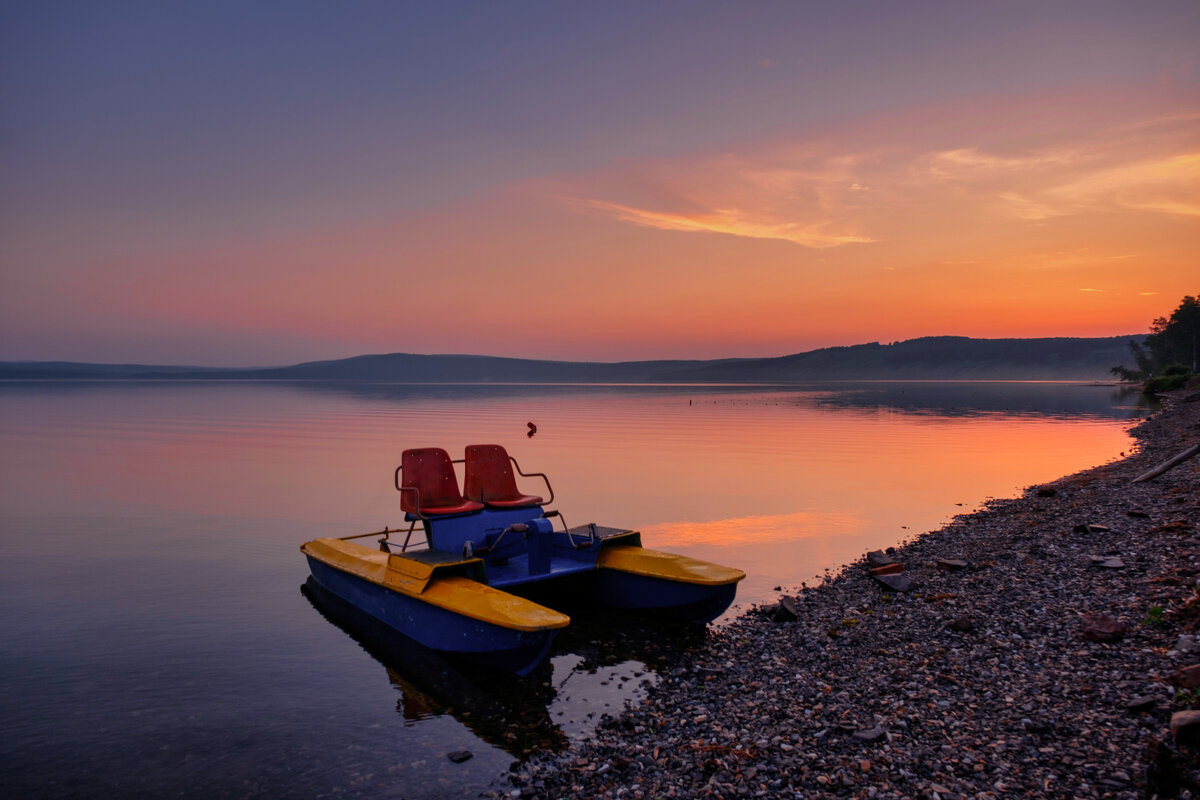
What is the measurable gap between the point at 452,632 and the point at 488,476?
14.7 ft

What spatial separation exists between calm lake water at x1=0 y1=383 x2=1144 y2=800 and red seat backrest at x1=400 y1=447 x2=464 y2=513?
233cm

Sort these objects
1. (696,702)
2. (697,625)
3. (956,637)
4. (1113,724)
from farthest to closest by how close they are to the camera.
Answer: (697,625)
(956,637)
(696,702)
(1113,724)

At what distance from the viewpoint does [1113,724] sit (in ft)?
19.4

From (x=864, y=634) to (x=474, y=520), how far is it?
6.50m

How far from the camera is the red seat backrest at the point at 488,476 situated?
44.6 feet

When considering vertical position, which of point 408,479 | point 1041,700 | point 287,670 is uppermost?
point 408,479

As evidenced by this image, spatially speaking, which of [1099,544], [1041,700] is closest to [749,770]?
[1041,700]

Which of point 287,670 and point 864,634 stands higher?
point 864,634

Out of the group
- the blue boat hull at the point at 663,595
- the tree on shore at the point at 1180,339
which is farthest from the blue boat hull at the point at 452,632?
the tree on shore at the point at 1180,339

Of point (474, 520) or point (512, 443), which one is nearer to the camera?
point (474, 520)

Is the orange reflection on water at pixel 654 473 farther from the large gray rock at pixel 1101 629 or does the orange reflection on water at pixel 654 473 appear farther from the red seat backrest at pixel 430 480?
the red seat backrest at pixel 430 480

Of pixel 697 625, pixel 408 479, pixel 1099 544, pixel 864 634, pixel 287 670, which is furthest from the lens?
pixel 408 479

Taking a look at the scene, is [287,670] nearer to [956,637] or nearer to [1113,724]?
[956,637]

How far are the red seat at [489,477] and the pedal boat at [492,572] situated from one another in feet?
0.06
